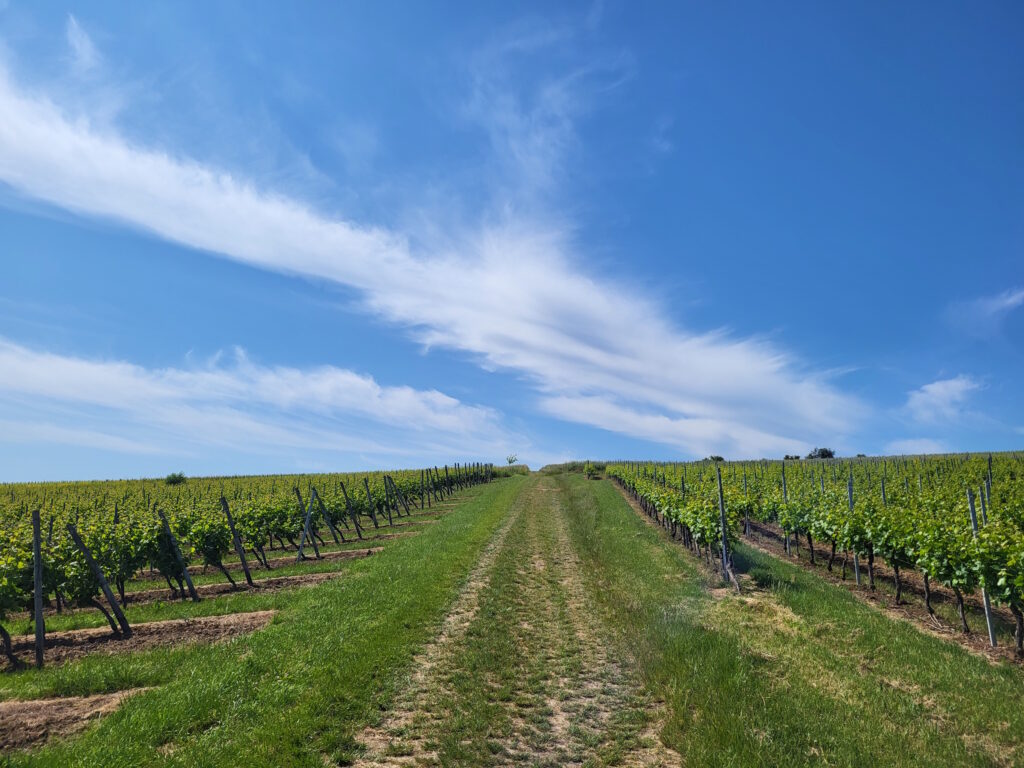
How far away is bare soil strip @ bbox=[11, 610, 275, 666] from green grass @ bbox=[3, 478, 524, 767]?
768mm

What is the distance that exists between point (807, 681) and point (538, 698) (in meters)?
3.99

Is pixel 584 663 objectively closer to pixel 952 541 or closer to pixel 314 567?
pixel 952 541

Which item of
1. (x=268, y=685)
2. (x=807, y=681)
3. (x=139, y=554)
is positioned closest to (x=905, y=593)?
(x=807, y=681)

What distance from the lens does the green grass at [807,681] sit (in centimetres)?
609

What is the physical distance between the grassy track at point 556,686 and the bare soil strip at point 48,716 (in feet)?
1.33

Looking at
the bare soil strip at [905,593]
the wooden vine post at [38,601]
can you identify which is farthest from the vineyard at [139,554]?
the bare soil strip at [905,593]

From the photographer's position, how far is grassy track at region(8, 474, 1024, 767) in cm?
608

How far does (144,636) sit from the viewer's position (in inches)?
453

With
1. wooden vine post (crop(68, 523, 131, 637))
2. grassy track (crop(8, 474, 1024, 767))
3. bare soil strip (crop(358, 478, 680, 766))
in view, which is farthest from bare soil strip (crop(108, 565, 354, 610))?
bare soil strip (crop(358, 478, 680, 766))

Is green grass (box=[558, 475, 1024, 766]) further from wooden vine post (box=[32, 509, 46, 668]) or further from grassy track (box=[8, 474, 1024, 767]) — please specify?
wooden vine post (box=[32, 509, 46, 668])

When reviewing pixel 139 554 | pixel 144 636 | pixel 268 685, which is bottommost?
pixel 144 636

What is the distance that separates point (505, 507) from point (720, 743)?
84.7 ft

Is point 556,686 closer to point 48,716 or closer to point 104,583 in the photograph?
point 48,716

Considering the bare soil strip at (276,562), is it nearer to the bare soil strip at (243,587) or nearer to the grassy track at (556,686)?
the bare soil strip at (243,587)
